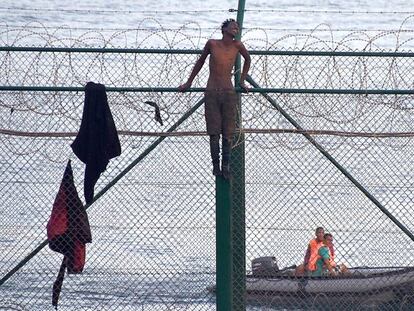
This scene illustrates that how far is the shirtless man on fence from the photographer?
10.6 metres

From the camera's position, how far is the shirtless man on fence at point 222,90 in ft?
34.9

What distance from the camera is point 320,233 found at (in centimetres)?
1183

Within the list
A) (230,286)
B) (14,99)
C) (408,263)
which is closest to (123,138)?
(14,99)

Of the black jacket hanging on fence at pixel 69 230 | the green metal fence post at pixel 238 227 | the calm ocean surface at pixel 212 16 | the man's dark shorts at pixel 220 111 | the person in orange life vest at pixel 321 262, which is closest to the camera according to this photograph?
the man's dark shorts at pixel 220 111

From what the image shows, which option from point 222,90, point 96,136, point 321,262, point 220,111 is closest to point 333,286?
point 321,262

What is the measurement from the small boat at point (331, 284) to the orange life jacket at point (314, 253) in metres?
0.14

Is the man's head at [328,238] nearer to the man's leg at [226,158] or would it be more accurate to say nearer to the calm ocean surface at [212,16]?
the man's leg at [226,158]

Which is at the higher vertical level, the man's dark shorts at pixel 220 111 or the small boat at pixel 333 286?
the man's dark shorts at pixel 220 111

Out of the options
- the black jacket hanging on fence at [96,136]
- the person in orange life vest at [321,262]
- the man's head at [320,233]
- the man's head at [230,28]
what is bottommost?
the person in orange life vest at [321,262]

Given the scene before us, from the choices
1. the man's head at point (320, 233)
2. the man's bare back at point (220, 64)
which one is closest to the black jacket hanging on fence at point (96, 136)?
the man's bare back at point (220, 64)

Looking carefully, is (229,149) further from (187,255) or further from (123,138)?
(187,255)

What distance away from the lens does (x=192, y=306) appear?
1326cm

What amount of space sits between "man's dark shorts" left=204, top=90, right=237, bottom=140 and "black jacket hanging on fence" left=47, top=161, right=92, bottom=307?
57.5 inches

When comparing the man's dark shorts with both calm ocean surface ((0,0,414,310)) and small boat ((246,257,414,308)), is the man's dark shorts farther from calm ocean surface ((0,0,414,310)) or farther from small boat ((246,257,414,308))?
small boat ((246,257,414,308))
